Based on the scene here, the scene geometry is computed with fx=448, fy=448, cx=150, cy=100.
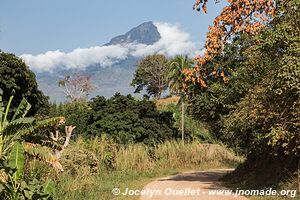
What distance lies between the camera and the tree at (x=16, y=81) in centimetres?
2500

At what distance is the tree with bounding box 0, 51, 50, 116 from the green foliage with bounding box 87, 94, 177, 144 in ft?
20.1

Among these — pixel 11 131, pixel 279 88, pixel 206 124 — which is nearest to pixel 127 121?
pixel 206 124

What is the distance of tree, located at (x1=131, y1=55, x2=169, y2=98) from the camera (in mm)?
84562

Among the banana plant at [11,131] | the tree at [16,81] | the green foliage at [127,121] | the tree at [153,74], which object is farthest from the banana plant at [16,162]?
the tree at [153,74]

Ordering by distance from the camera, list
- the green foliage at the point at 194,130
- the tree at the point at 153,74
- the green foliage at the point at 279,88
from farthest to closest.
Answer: the tree at the point at 153,74 < the green foliage at the point at 194,130 < the green foliage at the point at 279,88

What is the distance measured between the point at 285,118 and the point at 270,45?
2264mm

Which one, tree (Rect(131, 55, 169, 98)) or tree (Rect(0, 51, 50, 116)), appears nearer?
tree (Rect(0, 51, 50, 116))

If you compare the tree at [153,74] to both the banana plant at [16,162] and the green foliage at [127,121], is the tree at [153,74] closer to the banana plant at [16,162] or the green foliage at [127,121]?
the green foliage at [127,121]

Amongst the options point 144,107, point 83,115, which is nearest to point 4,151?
point 144,107

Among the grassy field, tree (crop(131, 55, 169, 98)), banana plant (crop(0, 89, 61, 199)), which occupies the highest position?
tree (crop(131, 55, 169, 98))

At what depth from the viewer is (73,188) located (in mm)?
15117

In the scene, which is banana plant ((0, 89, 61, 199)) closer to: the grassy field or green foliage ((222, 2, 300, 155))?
the grassy field

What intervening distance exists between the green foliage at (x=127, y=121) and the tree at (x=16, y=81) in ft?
20.1

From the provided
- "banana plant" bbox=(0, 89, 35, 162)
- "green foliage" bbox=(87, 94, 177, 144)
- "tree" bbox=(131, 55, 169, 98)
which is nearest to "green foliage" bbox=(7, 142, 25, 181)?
"banana plant" bbox=(0, 89, 35, 162)
